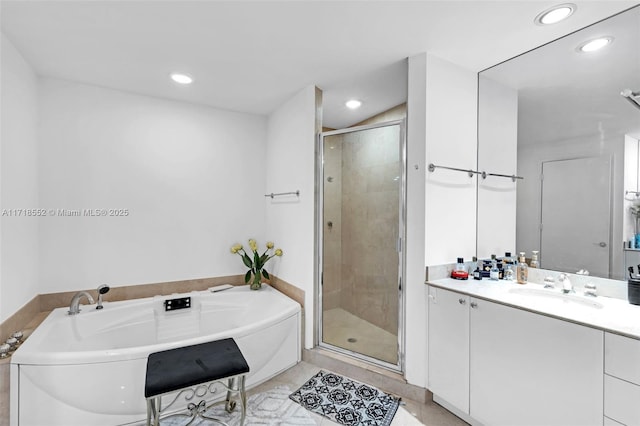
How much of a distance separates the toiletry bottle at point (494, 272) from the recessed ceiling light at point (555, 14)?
4.96ft

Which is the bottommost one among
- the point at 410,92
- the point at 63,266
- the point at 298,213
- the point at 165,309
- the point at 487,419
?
the point at 487,419

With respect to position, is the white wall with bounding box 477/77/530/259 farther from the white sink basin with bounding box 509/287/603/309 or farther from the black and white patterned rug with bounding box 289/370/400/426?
the black and white patterned rug with bounding box 289/370/400/426

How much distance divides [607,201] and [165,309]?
3267mm

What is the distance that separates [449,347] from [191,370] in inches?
58.8

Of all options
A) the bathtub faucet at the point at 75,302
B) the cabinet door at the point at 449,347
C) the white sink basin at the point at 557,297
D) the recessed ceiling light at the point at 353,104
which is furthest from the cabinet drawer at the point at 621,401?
→ the bathtub faucet at the point at 75,302

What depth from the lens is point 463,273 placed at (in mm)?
1962

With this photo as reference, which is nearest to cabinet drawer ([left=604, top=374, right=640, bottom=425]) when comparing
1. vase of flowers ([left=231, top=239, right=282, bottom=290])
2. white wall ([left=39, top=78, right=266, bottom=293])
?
vase of flowers ([left=231, top=239, right=282, bottom=290])

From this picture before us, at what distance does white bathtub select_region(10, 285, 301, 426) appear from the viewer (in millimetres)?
1576

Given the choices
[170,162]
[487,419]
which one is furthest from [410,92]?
[170,162]

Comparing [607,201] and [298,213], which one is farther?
[298,213]

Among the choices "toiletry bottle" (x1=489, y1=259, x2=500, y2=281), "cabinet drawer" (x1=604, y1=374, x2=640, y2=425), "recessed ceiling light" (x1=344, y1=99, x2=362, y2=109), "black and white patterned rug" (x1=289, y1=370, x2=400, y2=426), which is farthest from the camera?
"recessed ceiling light" (x1=344, y1=99, x2=362, y2=109)

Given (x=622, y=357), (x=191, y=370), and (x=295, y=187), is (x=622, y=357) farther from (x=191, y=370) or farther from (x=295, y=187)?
(x=295, y=187)

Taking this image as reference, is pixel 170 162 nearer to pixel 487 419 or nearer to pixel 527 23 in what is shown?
pixel 527 23

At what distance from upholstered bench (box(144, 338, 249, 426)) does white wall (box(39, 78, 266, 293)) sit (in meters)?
1.29
